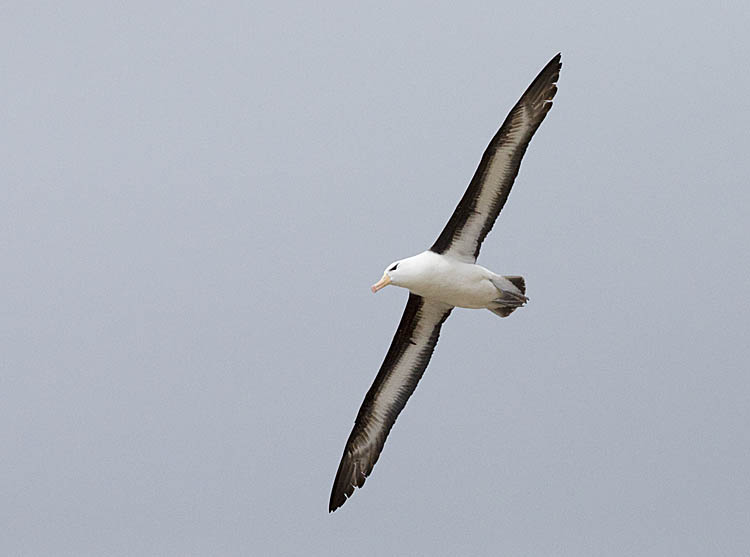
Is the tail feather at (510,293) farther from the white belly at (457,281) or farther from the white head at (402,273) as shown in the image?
the white head at (402,273)

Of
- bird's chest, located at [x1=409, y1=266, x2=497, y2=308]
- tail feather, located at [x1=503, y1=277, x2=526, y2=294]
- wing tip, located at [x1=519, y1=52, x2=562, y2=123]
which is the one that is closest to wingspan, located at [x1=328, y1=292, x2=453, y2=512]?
bird's chest, located at [x1=409, y1=266, x2=497, y2=308]

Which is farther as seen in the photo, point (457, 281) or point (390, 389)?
point (390, 389)

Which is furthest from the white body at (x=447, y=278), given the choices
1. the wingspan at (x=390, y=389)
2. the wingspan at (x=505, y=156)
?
the wingspan at (x=390, y=389)

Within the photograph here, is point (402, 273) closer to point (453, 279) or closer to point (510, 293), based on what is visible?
point (453, 279)

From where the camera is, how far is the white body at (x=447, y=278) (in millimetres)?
19500

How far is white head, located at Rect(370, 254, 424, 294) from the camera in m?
19.6

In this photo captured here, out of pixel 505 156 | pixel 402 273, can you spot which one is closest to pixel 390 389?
pixel 402 273

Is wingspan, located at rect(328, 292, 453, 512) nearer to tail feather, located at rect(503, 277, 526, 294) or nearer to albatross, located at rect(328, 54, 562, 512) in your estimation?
albatross, located at rect(328, 54, 562, 512)

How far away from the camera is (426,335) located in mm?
21203

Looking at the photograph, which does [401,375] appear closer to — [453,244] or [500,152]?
[453,244]

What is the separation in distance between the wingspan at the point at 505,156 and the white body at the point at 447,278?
1.80 feet

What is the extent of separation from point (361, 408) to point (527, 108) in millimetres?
5660

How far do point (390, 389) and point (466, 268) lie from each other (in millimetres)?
3033

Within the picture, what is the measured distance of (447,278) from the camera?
64.0 feet
